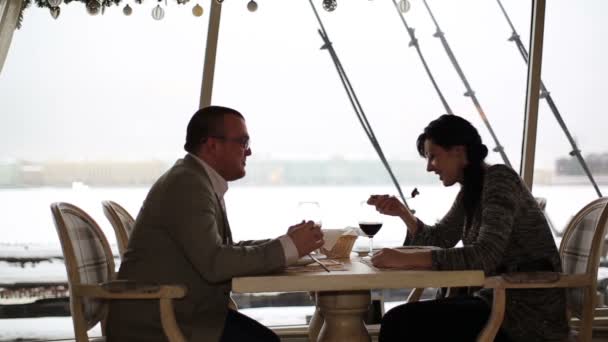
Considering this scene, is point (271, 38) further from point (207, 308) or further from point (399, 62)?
point (207, 308)

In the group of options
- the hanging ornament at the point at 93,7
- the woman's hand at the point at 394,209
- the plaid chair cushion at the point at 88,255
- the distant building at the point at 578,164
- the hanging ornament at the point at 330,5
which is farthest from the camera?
the distant building at the point at 578,164

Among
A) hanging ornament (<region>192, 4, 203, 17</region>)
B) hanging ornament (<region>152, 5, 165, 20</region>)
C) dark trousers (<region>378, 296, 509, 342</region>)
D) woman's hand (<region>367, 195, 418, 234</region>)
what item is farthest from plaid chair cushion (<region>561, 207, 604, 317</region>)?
hanging ornament (<region>152, 5, 165, 20</region>)

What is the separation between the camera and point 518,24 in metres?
4.34

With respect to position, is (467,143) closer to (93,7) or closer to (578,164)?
(578,164)

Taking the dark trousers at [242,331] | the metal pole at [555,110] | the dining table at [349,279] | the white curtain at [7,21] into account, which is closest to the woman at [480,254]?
the dining table at [349,279]

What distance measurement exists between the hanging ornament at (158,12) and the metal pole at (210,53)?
261 mm

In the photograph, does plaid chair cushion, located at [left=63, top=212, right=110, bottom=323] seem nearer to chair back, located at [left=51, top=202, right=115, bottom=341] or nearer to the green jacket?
chair back, located at [left=51, top=202, right=115, bottom=341]

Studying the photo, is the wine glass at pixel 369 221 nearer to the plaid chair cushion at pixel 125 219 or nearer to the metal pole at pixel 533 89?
the plaid chair cushion at pixel 125 219

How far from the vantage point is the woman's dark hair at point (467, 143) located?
2746mm

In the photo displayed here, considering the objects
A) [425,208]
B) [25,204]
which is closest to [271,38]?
[425,208]

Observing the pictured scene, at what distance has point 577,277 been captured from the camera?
2363 mm

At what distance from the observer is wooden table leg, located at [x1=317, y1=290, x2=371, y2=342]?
251 cm

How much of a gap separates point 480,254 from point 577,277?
32 cm

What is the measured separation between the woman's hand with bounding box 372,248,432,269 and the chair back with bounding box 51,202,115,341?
3.13 feet
